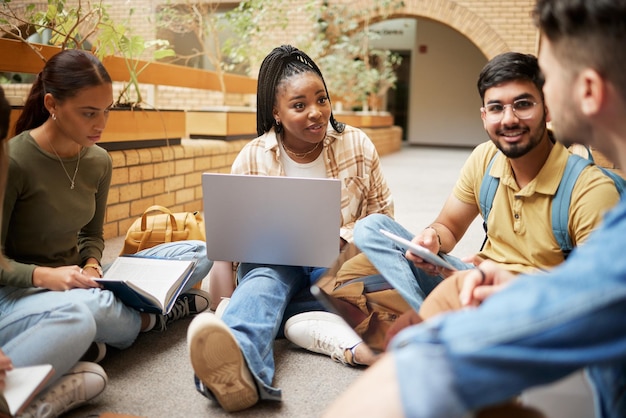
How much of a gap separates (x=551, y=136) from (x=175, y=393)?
1.37 m

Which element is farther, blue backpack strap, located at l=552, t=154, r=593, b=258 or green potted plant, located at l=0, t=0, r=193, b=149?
green potted plant, located at l=0, t=0, r=193, b=149

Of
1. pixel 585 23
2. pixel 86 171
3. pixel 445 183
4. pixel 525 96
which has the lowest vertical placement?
pixel 445 183

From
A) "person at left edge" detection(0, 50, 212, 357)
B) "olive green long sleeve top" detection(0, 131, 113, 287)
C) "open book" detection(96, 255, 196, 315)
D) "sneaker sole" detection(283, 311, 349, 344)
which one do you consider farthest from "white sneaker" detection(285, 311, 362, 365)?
"olive green long sleeve top" detection(0, 131, 113, 287)

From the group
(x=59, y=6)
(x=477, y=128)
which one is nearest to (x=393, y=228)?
(x=59, y=6)

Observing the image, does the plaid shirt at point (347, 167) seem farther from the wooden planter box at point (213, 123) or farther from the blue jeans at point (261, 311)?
the wooden planter box at point (213, 123)

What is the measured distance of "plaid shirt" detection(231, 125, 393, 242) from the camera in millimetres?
2336

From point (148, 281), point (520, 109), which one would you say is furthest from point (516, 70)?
point (148, 281)

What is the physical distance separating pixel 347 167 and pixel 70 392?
124 cm

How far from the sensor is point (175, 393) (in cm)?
179

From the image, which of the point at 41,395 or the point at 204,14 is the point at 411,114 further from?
the point at 41,395

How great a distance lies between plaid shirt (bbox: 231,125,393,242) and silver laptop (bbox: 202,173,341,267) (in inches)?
11.5

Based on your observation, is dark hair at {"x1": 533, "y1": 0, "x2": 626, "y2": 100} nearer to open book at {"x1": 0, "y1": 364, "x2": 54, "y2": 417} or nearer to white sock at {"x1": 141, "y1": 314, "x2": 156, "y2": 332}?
open book at {"x1": 0, "y1": 364, "x2": 54, "y2": 417}

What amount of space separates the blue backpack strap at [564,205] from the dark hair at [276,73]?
90 centimetres

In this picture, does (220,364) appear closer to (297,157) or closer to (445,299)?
(445,299)
